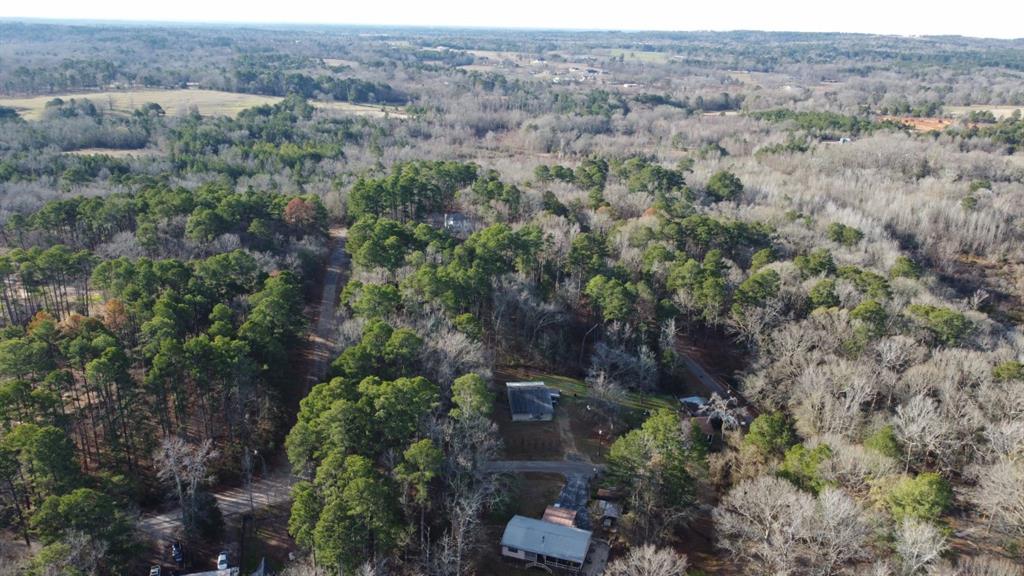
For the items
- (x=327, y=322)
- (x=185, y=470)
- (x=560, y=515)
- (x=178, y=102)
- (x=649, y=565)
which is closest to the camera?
(x=649, y=565)

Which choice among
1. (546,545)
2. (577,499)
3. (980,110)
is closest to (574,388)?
(577,499)

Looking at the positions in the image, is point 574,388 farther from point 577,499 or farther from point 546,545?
point 546,545

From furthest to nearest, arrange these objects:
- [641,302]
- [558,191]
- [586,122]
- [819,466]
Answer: [586,122], [558,191], [641,302], [819,466]

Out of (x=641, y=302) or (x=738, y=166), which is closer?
(x=641, y=302)

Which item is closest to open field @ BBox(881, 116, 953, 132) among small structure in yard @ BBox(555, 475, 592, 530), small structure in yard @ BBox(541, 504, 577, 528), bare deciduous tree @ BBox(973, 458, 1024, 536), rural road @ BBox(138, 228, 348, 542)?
bare deciduous tree @ BBox(973, 458, 1024, 536)

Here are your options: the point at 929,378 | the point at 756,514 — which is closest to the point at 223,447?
the point at 756,514

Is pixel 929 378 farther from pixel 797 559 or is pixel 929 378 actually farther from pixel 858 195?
pixel 858 195

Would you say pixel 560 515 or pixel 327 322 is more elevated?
pixel 327 322
